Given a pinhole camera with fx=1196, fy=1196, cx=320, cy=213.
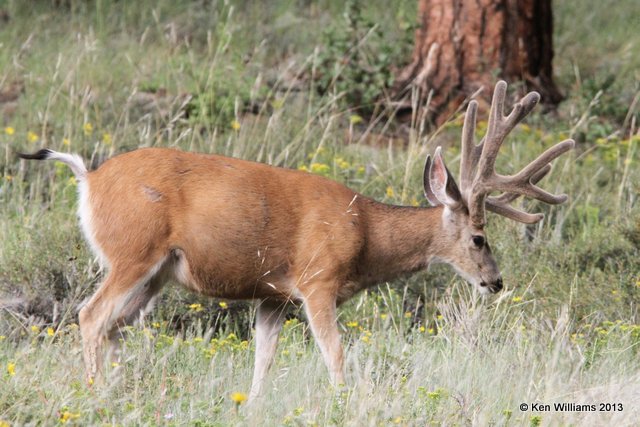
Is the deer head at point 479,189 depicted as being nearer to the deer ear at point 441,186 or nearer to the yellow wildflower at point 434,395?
the deer ear at point 441,186

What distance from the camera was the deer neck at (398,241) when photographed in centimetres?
682

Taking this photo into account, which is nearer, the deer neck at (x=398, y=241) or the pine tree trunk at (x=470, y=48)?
the deer neck at (x=398, y=241)

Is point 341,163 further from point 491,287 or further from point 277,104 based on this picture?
point 491,287

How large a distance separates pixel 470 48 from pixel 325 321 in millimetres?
5626

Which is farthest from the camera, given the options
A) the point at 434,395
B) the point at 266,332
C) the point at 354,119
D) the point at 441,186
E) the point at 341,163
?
the point at 354,119

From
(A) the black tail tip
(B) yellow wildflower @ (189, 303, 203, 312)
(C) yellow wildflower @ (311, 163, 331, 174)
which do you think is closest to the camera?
(A) the black tail tip

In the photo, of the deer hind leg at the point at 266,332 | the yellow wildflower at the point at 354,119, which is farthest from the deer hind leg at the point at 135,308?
the yellow wildflower at the point at 354,119

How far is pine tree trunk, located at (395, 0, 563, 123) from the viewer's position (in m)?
11.3

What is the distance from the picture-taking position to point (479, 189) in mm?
6906

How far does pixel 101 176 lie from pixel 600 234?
4041mm

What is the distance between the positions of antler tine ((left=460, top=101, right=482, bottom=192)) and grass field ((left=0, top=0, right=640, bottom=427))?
77 cm
